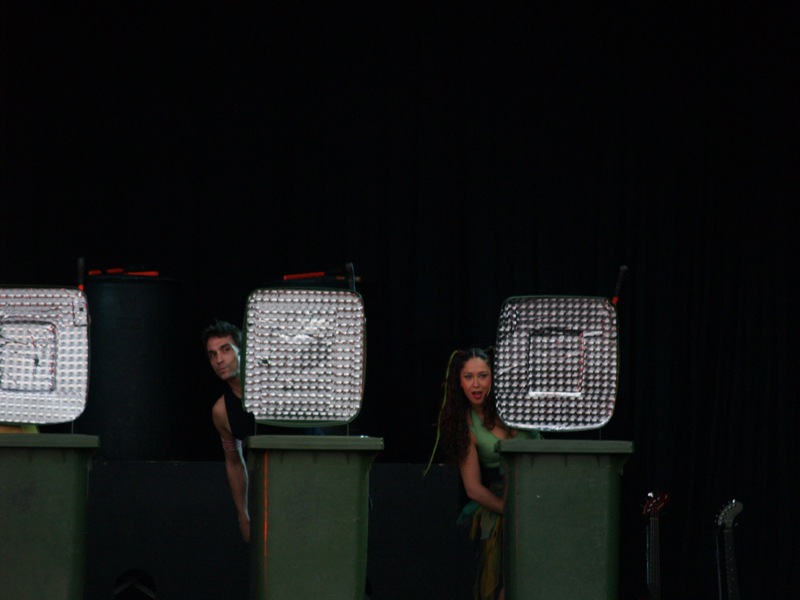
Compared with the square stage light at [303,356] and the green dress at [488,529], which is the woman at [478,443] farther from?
the square stage light at [303,356]

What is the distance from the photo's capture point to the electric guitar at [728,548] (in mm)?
4516

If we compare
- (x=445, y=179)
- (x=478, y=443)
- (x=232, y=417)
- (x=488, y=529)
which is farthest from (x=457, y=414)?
(x=445, y=179)

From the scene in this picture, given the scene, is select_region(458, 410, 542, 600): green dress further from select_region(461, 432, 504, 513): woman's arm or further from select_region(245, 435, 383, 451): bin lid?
select_region(245, 435, 383, 451): bin lid

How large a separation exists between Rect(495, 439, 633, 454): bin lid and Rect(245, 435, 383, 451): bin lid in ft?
1.10

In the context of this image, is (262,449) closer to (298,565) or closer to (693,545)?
(298,565)

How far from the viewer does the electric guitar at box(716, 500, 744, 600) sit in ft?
14.8

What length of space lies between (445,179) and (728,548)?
1954 mm

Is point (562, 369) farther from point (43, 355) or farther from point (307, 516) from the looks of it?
point (43, 355)

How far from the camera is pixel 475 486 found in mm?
3908

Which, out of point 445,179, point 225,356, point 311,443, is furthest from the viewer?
point 445,179

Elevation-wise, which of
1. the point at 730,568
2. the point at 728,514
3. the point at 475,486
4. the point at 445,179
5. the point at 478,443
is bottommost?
the point at 730,568

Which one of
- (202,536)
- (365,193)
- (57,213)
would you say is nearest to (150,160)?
(57,213)

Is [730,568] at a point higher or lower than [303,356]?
lower

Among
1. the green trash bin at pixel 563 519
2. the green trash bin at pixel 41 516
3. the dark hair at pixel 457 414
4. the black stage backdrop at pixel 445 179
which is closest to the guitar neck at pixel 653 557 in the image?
the black stage backdrop at pixel 445 179
